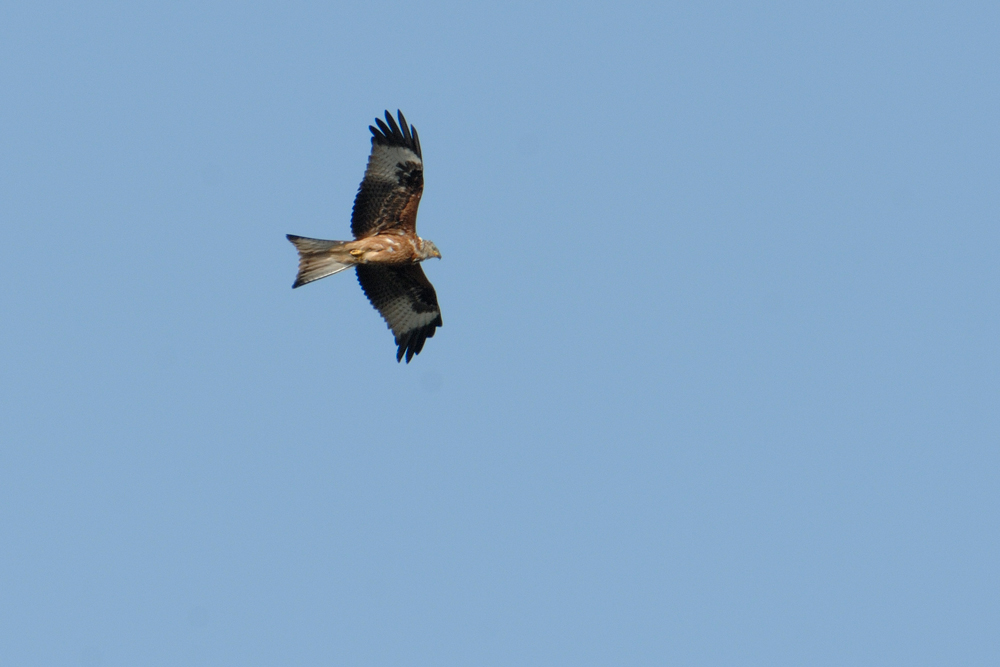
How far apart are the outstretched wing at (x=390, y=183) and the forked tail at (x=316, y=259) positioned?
554 mm

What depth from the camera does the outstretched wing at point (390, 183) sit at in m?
13.3

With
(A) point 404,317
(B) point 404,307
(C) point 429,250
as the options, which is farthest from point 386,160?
(A) point 404,317

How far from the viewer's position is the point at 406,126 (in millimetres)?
13273

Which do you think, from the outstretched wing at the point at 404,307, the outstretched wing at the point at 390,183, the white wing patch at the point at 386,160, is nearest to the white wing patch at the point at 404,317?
the outstretched wing at the point at 404,307

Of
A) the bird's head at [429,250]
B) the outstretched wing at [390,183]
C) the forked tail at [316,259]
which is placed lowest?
the forked tail at [316,259]

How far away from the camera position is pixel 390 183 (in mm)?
13375

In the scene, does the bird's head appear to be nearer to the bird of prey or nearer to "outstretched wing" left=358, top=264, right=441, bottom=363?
the bird of prey

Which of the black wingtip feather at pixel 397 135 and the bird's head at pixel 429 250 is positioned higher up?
the black wingtip feather at pixel 397 135

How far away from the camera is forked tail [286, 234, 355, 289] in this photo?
12742 mm

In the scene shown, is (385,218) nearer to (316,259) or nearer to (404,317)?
(316,259)

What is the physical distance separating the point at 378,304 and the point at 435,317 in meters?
0.68

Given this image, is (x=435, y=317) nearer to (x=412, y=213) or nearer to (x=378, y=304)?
(x=378, y=304)

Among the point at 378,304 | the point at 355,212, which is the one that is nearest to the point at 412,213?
the point at 355,212

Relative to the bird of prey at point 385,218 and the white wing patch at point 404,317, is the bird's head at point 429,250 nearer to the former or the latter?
the bird of prey at point 385,218
